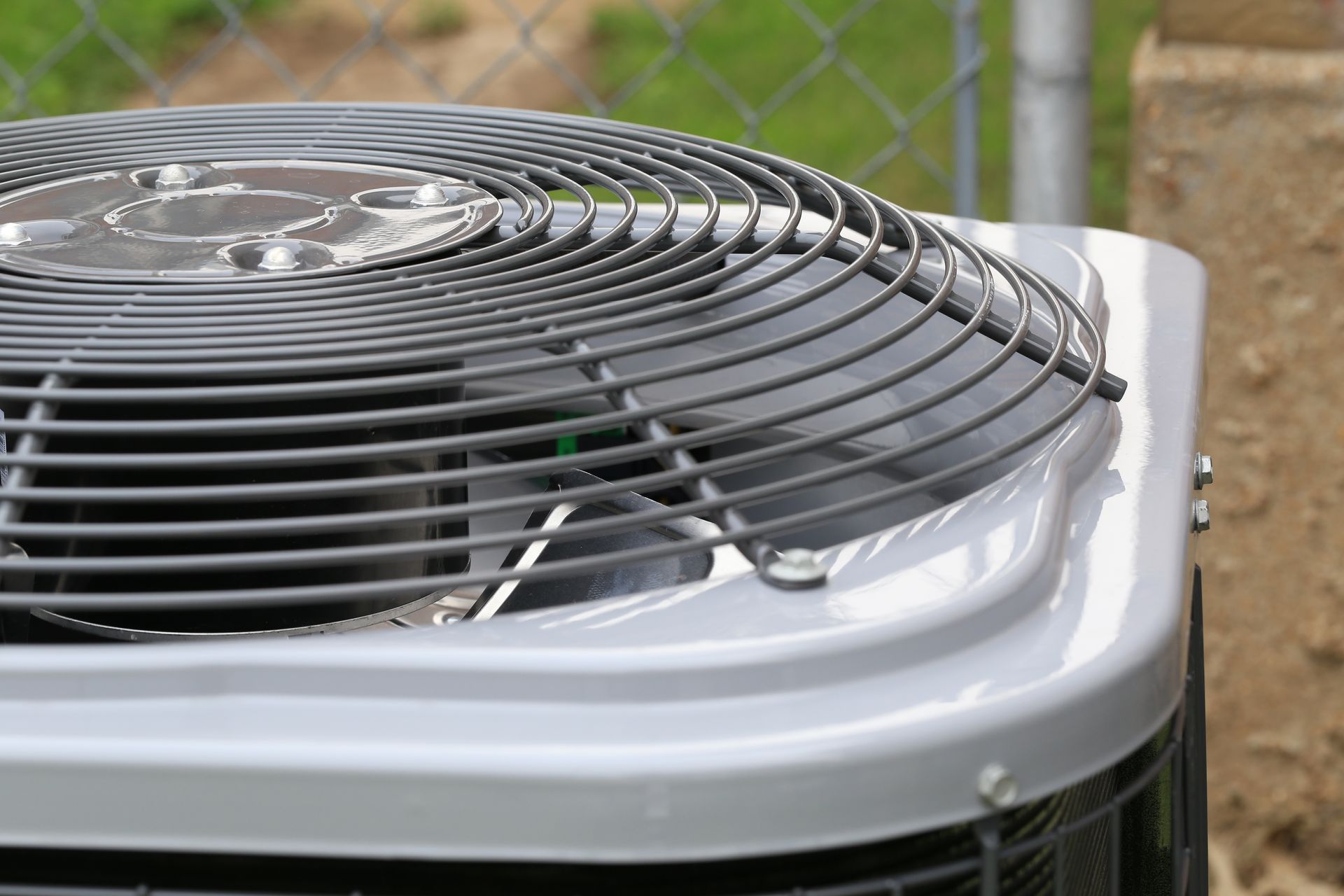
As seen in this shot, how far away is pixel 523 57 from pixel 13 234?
9.86ft

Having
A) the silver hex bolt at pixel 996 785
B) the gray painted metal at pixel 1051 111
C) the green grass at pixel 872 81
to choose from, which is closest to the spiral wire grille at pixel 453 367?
the silver hex bolt at pixel 996 785

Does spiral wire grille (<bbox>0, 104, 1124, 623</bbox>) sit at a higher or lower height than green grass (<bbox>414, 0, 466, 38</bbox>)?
lower

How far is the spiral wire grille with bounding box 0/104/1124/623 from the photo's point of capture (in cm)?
67

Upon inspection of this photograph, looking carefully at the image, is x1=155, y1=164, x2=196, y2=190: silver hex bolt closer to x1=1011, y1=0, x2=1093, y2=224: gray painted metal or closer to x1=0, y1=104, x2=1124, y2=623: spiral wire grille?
x1=0, y1=104, x2=1124, y2=623: spiral wire grille

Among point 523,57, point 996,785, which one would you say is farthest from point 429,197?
point 523,57

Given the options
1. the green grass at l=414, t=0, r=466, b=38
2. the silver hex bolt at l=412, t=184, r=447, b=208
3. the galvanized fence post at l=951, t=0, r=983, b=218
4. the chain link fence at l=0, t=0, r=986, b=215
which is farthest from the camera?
the green grass at l=414, t=0, r=466, b=38

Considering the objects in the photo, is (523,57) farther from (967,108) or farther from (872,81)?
(967,108)

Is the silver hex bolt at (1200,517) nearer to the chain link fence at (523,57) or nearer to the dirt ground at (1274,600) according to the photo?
the dirt ground at (1274,600)

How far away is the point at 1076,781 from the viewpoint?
63 centimetres

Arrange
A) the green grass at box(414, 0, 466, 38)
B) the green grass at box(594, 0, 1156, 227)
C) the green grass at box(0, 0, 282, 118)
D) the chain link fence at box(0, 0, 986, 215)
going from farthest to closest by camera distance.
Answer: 1. the green grass at box(414, 0, 466, 38)
2. the green grass at box(0, 0, 282, 118)
3. the chain link fence at box(0, 0, 986, 215)
4. the green grass at box(594, 0, 1156, 227)

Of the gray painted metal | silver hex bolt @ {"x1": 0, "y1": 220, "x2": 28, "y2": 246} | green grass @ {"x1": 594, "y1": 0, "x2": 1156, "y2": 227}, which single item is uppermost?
green grass @ {"x1": 594, "y1": 0, "x2": 1156, "y2": 227}

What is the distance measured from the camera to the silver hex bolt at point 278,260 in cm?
89

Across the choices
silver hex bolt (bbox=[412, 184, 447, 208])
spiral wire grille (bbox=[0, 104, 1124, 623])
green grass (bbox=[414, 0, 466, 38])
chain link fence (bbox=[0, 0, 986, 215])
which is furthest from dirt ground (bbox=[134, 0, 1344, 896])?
green grass (bbox=[414, 0, 466, 38])

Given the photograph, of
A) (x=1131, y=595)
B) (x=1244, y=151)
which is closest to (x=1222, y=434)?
(x=1244, y=151)
